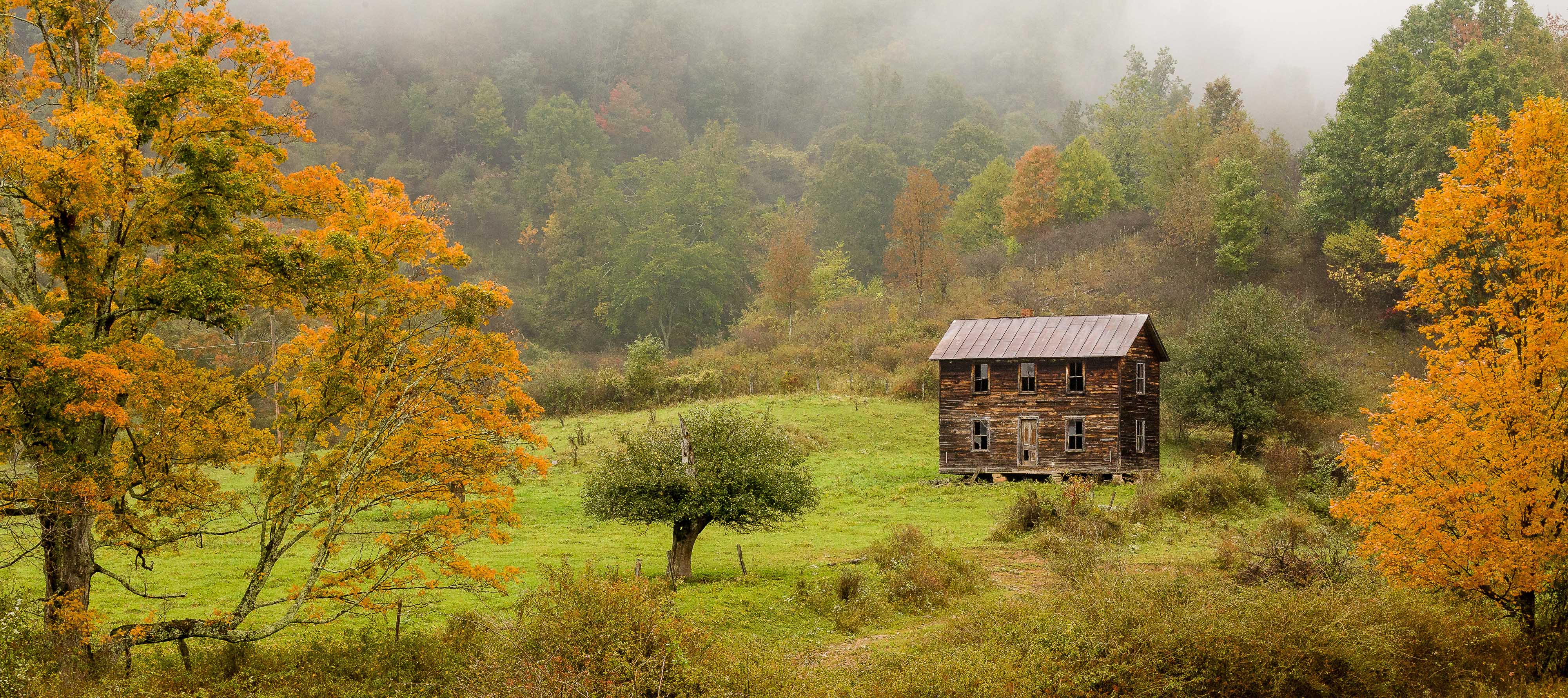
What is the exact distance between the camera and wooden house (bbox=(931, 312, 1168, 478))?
3688 centimetres

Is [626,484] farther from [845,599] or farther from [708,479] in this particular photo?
[845,599]

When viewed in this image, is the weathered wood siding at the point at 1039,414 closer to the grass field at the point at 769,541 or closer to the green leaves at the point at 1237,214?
the grass field at the point at 769,541

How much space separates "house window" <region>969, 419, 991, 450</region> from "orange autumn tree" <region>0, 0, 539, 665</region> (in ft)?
79.8

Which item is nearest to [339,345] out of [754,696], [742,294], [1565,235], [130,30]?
[130,30]

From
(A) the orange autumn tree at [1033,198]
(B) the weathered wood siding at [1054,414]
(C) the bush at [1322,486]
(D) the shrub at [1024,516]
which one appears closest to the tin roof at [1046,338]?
(B) the weathered wood siding at [1054,414]

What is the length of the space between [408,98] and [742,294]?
44112 mm

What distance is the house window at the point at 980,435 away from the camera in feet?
125

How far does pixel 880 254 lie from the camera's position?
88625mm

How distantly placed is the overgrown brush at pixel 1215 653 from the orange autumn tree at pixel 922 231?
5069cm

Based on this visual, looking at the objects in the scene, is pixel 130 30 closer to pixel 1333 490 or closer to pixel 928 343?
pixel 1333 490

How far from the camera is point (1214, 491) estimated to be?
29.8 meters

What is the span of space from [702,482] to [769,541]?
23.9 ft

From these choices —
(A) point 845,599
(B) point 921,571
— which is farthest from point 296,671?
(B) point 921,571

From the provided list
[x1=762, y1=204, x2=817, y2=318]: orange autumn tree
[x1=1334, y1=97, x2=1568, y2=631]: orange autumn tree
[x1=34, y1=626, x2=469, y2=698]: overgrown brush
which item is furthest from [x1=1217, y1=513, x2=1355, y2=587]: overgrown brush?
[x1=762, y1=204, x2=817, y2=318]: orange autumn tree
